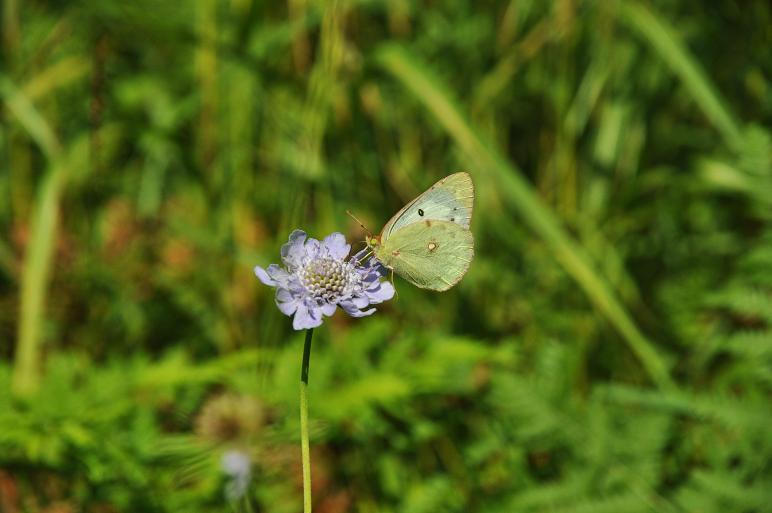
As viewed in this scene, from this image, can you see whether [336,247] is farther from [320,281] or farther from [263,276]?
[263,276]

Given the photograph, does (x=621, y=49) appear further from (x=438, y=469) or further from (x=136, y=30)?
(x=136, y=30)

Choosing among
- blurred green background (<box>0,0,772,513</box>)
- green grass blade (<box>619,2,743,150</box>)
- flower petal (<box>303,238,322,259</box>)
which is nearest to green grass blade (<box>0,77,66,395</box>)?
blurred green background (<box>0,0,772,513</box>)

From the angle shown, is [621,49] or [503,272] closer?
[503,272]

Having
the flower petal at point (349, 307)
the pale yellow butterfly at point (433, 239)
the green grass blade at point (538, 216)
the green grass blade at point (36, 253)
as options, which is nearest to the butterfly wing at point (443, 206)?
the pale yellow butterfly at point (433, 239)

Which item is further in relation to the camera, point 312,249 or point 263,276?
point 312,249

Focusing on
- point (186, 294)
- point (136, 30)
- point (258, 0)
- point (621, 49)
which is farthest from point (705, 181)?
point (136, 30)

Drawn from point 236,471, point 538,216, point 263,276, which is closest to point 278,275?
point 263,276

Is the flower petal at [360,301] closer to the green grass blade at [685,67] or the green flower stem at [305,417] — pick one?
the green flower stem at [305,417]
